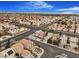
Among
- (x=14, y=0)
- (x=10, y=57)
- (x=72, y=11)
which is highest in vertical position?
(x=14, y=0)

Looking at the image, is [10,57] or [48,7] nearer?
[10,57]

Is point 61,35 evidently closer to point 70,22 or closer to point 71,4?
point 70,22

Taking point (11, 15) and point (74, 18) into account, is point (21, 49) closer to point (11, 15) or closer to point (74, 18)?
point (11, 15)

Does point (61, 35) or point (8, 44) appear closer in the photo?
point (8, 44)

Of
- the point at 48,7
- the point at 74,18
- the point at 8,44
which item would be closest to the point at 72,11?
the point at 74,18

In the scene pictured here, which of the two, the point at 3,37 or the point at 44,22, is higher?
the point at 44,22

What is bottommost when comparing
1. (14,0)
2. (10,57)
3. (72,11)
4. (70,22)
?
(10,57)

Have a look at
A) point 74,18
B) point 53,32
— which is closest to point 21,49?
point 53,32

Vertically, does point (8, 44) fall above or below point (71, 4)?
below
